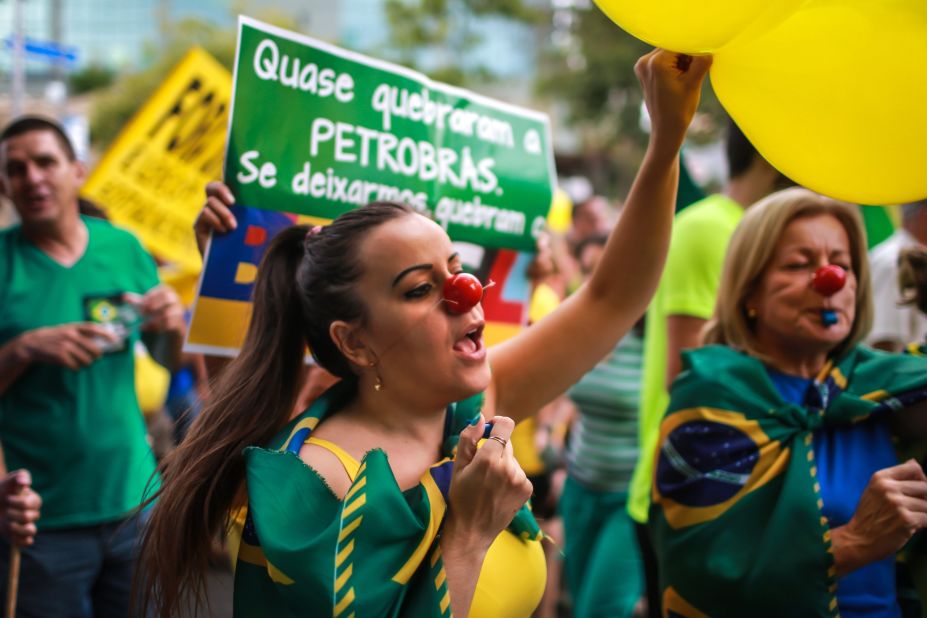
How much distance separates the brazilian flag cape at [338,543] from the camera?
157 centimetres

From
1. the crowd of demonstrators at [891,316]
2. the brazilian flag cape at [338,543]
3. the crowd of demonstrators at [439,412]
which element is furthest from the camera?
the crowd of demonstrators at [891,316]

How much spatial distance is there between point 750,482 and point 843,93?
97 centimetres

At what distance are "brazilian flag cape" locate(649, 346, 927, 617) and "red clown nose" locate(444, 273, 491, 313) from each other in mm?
871

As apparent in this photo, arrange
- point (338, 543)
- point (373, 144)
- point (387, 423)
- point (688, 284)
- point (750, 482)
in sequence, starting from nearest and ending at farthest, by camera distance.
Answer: point (338, 543), point (387, 423), point (750, 482), point (373, 144), point (688, 284)

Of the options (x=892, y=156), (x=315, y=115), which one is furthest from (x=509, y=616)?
(x=315, y=115)

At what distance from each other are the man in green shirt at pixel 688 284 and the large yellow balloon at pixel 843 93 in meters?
1.00

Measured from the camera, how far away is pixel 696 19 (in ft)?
5.33

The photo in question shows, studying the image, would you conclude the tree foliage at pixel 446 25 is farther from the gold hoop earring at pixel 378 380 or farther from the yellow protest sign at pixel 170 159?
the gold hoop earring at pixel 378 380

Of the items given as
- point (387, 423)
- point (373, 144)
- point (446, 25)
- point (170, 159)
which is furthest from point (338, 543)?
point (446, 25)

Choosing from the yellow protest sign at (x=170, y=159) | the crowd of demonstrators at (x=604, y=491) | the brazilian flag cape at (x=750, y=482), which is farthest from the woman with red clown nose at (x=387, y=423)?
the yellow protest sign at (x=170, y=159)

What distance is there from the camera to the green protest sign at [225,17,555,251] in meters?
2.59

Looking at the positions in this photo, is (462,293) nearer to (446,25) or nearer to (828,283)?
(828,283)

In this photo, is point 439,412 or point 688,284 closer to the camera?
point 439,412

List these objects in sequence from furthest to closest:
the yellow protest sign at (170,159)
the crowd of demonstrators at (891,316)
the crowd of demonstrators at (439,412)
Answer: the yellow protest sign at (170,159)
the crowd of demonstrators at (891,316)
the crowd of demonstrators at (439,412)
